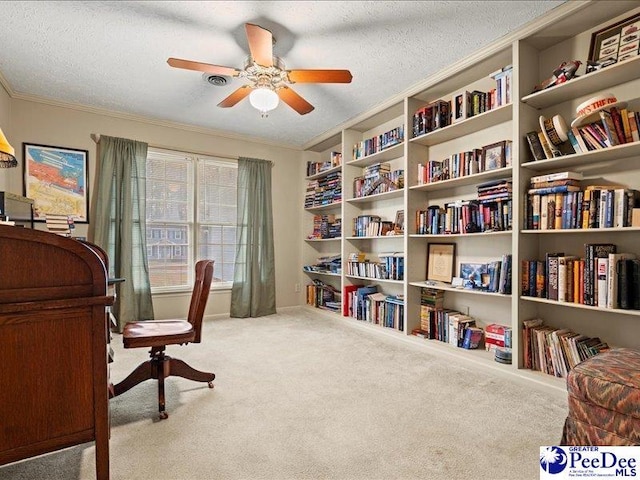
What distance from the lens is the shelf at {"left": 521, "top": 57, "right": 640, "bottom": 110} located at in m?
2.00

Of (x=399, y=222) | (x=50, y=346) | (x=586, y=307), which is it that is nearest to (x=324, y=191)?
(x=399, y=222)

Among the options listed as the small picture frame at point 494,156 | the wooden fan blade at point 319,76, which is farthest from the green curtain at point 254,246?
the small picture frame at point 494,156

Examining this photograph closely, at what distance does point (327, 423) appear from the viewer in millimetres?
1808

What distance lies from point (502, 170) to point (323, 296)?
294 centimetres

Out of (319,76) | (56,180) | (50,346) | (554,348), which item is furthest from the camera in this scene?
(56,180)

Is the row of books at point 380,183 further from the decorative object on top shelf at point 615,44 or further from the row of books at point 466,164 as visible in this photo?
the decorative object on top shelf at point 615,44

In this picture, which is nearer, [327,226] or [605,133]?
[605,133]

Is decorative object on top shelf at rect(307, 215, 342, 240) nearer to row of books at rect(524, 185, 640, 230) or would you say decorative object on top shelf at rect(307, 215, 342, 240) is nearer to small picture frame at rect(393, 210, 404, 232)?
small picture frame at rect(393, 210, 404, 232)

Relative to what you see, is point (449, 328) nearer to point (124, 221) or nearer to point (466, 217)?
point (466, 217)

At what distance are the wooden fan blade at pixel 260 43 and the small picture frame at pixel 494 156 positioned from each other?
1.84 m

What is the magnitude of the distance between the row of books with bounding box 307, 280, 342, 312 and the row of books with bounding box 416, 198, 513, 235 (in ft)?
5.84

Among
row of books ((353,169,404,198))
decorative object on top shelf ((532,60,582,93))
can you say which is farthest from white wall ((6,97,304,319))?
decorative object on top shelf ((532,60,582,93))

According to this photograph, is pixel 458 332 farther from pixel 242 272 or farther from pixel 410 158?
pixel 242 272

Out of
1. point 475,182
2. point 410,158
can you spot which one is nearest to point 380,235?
point 410,158
